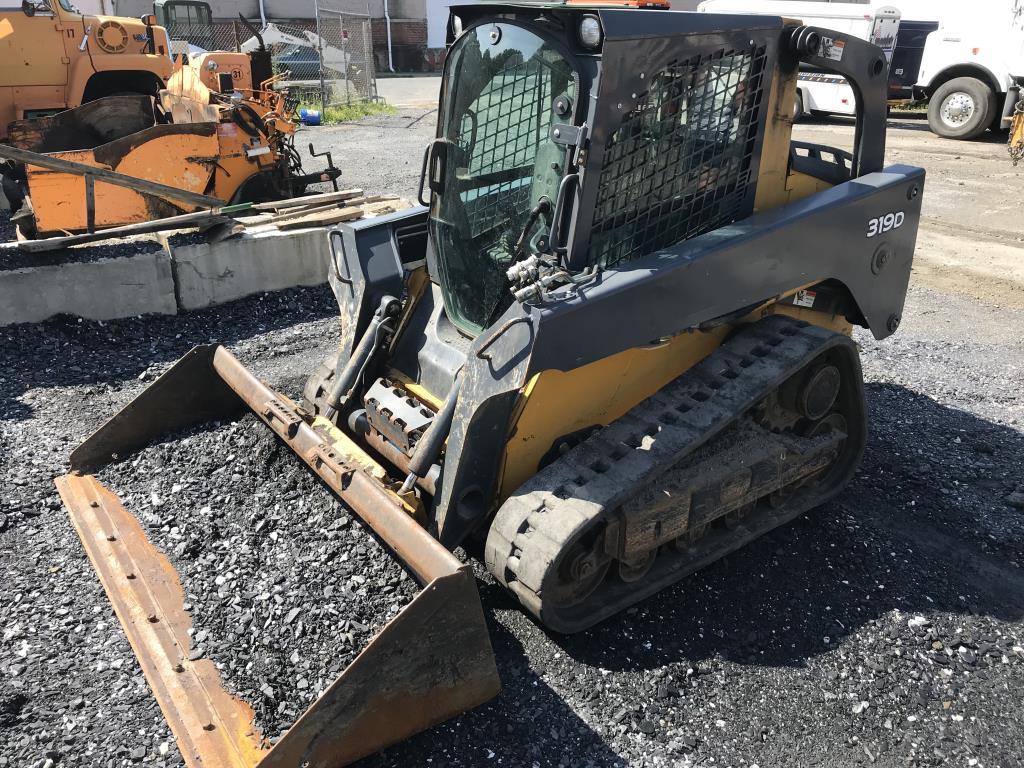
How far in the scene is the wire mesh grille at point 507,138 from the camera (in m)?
3.39

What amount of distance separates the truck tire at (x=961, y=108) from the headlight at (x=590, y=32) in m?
15.4

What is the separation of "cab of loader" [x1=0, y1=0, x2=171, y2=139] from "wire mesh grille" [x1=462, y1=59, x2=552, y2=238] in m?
8.11

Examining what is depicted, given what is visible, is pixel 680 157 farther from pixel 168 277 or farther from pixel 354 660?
pixel 168 277

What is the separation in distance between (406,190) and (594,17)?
846 cm

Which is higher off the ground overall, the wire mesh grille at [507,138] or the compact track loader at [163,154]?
the wire mesh grille at [507,138]

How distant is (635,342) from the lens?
3.28 meters

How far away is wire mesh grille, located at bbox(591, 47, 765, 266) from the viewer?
10.9ft

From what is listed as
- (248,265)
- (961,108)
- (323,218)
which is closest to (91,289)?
(248,265)

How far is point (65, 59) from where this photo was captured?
9.69m

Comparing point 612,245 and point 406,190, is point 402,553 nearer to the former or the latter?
point 612,245

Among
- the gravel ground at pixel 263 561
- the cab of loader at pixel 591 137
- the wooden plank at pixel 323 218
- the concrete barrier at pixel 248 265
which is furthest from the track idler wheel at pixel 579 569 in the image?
the wooden plank at pixel 323 218

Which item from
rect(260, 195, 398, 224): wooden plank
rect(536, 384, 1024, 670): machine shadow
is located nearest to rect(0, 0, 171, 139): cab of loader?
rect(260, 195, 398, 224): wooden plank

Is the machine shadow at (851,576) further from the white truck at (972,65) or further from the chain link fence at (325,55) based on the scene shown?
the chain link fence at (325,55)

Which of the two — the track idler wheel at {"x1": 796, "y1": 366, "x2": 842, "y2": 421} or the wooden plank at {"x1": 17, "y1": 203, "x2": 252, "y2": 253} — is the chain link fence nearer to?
the wooden plank at {"x1": 17, "y1": 203, "x2": 252, "y2": 253}
